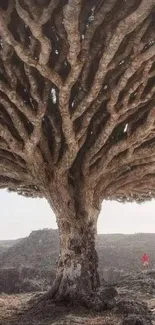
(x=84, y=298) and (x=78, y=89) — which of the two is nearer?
(x=78, y=89)

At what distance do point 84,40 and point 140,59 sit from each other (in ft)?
3.26

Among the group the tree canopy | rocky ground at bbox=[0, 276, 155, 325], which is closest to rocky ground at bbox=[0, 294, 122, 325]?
rocky ground at bbox=[0, 276, 155, 325]

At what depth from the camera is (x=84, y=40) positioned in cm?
696

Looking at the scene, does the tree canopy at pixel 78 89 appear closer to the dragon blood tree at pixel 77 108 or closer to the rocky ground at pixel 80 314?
the dragon blood tree at pixel 77 108

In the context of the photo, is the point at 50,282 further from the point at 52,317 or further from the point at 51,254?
the point at 51,254

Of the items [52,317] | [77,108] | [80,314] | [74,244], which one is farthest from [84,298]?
[77,108]

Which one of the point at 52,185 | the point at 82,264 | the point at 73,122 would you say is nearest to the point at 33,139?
the point at 73,122

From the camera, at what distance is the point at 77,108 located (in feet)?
26.5

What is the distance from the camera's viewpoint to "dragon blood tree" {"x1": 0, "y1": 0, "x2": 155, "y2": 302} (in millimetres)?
6680

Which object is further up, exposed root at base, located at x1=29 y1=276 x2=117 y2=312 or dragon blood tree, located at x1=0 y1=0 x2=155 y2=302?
dragon blood tree, located at x1=0 y1=0 x2=155 y2=302

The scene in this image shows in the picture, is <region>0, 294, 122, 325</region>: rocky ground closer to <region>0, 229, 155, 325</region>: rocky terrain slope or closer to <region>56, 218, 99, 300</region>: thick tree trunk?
<region>0, 229, 155, 325</region>: rocky terrain slope

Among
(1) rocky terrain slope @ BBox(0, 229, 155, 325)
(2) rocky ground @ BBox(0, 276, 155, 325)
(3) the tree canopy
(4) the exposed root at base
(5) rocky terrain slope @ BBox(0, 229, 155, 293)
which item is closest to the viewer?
(3) the tree canopy

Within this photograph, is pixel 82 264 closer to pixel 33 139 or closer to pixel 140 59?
pixel 33 139

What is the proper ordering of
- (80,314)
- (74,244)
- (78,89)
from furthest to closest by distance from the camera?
(74,244), (78,89), (80,314)
